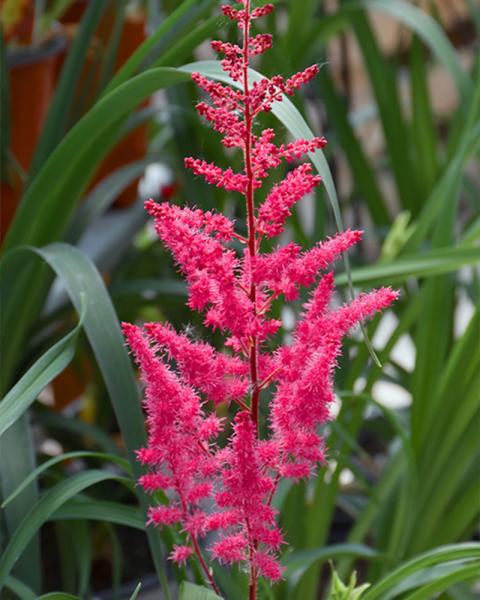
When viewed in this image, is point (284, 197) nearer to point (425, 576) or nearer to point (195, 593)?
point (195, 593)

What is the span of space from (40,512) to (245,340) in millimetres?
133

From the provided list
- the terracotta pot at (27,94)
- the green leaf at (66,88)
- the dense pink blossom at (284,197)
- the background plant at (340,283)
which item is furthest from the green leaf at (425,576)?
the terracotta pot at (27,94)

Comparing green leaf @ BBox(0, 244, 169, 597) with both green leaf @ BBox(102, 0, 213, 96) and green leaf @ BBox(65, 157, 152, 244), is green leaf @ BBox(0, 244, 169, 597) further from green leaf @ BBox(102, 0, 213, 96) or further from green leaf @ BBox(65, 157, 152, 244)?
green leaf @ BBox(65, 157, 152, 244)

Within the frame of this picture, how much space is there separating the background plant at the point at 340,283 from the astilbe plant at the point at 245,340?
0.14ft

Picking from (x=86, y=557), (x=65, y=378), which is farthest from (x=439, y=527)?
(x=65, y=378)

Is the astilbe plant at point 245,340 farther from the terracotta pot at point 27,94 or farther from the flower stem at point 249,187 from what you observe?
the terracotta pot at point 27,94

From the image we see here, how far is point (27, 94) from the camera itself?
0.97 meters

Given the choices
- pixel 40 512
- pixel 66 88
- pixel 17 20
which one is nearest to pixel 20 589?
pixel 40 512

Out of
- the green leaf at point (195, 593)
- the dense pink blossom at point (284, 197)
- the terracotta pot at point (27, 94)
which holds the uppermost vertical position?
the terracotta pot at point (27, 94)

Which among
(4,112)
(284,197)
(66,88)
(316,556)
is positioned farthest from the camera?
(4,112)

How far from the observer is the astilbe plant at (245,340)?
384 mm

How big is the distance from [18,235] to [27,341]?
→ 0.20 meters

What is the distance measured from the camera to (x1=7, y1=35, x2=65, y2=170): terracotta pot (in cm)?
96


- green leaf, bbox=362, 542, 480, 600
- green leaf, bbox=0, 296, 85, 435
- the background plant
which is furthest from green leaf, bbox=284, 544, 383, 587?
green leaf, bbox=0, 296, 85, 435
